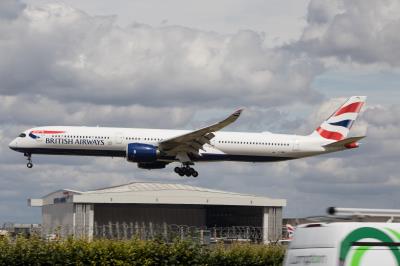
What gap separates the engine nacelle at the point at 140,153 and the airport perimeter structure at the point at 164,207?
65.3ft

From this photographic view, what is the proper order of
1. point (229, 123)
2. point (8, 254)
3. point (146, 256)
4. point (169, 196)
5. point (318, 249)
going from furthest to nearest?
point (169, 196), point (229, 123), point (146, 256), point (8, 254), point (318, 249)

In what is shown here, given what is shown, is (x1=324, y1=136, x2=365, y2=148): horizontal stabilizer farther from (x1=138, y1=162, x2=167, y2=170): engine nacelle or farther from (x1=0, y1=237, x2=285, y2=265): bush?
(x1=0, y1=237, x2=285, y2=265): bush

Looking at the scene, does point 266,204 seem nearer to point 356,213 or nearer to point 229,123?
point 229,123

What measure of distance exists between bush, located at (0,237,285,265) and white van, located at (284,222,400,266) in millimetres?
15596

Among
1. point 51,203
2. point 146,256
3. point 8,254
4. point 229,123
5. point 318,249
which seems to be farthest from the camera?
point 51,203

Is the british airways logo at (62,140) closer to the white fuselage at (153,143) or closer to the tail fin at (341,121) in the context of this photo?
the white fuselage at (153,143)

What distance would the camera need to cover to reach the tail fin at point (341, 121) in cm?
7696

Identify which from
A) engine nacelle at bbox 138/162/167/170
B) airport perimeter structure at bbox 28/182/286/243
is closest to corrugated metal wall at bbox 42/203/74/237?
airport perimeter structure at bbox 28/182/286/243

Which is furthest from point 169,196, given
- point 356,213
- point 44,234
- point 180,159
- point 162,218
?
point 356,213

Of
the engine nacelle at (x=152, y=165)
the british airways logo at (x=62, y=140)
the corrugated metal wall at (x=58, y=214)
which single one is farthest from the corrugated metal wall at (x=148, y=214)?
the british airways logo at (x=62, y=140)

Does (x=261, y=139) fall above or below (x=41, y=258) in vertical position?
above

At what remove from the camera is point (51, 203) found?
98.6 m

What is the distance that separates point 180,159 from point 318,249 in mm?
57809

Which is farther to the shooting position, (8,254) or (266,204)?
(266,204)
